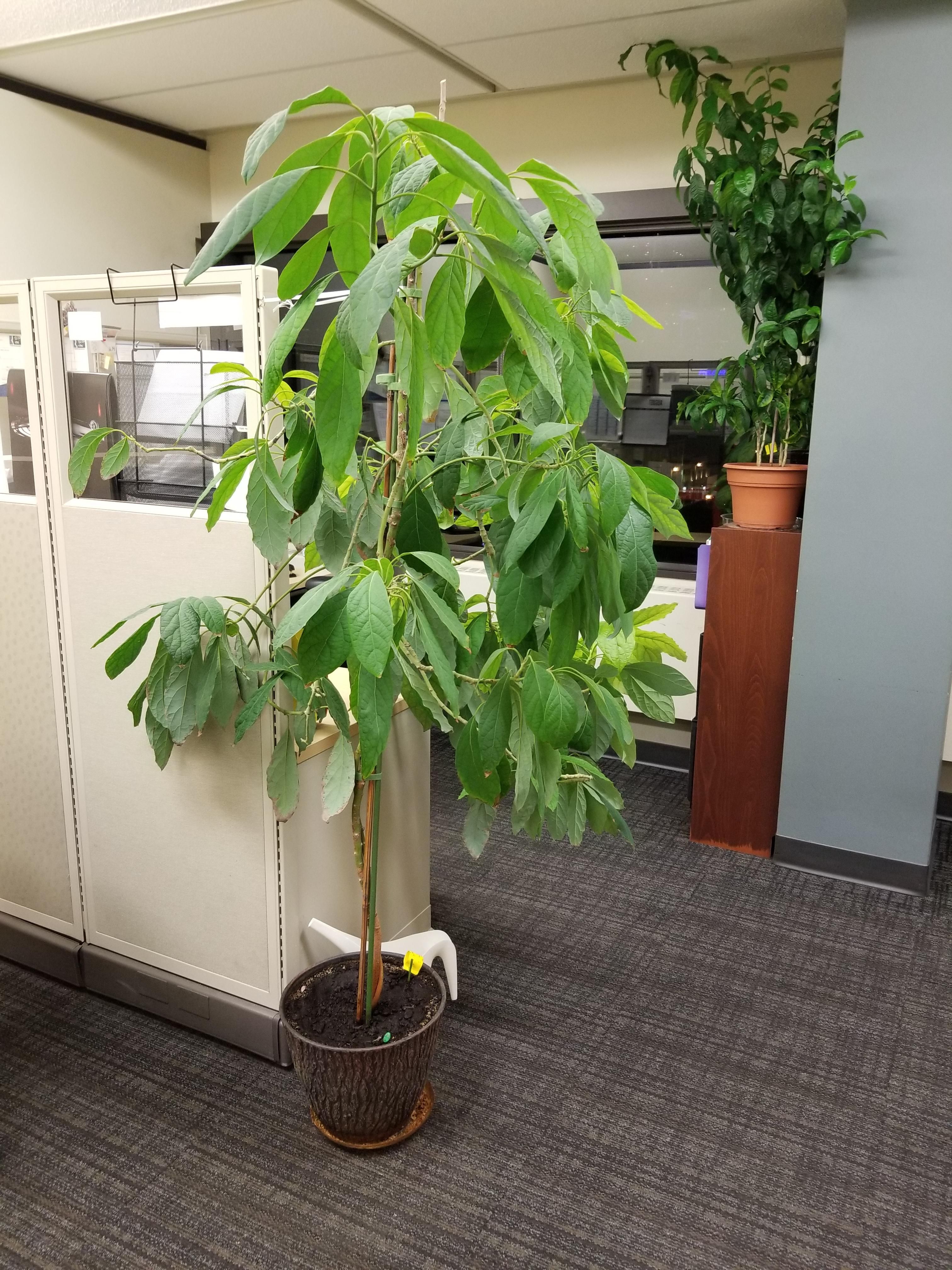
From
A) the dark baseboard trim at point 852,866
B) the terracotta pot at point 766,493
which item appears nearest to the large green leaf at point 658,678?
the terracotta pot at point 766,493

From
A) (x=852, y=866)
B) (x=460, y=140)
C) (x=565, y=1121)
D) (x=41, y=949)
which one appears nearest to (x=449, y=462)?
(x=460, y=140)

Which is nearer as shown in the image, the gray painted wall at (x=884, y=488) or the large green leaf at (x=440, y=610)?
the large green leaf at (x=440, y=610)

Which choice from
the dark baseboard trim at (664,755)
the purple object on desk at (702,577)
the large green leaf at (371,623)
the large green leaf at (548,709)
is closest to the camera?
the large green leaf at (371,623)

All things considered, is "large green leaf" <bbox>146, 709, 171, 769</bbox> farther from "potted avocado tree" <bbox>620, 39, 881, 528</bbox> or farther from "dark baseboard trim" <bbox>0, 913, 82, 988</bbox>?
"potted avocado tree" <bbox>620, 39, 881, 528</bbox>

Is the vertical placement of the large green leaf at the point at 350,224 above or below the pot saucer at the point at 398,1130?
above

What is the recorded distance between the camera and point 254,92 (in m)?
3.36

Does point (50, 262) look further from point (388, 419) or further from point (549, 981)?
point (549, 981)

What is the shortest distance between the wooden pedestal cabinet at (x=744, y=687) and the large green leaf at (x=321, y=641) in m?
1.91

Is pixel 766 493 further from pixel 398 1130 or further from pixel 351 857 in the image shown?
pixel 398 1130

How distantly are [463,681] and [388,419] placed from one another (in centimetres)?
42

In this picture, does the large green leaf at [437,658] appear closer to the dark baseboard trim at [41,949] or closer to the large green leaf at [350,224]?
the large green leaf at [350,224]

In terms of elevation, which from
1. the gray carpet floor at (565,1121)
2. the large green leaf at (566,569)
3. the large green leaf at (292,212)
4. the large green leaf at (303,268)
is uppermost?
the large green leaf at (292,212)

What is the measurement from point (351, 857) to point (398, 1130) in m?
0.54

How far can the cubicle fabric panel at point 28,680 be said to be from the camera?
1991 mm
